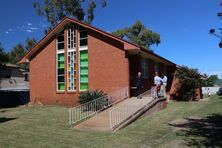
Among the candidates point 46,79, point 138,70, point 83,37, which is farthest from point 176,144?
point 46,79

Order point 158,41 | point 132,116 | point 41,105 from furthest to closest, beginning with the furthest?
point 158,41
point 41,105
point 132,116

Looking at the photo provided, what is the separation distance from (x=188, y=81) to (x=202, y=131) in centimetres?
1627

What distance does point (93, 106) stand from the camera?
2017 cm

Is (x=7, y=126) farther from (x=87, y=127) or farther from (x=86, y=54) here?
(x=86, y=54)

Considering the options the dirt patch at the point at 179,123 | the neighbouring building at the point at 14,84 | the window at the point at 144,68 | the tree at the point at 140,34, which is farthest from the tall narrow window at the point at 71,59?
the tree at the point at 140,34

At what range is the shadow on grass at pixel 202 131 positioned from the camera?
40.8 ft

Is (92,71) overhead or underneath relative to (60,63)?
underneath

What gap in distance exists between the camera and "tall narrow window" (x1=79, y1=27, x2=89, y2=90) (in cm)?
2631

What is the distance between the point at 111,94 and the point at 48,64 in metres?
7.38

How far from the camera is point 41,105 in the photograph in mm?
Answer: 28109

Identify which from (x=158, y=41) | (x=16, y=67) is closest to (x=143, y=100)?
(x=16, y=67)

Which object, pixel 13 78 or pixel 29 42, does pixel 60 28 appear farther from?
pixel 29 42

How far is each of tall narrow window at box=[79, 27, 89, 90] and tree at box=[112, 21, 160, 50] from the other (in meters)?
36.9

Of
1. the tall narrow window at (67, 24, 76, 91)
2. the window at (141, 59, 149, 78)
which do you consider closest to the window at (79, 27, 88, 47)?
the tall narrow window at (67, 24, 76, 91)
